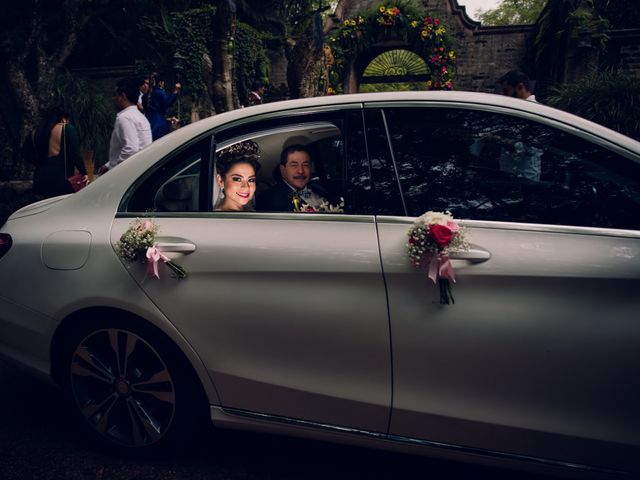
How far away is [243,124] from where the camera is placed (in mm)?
2479

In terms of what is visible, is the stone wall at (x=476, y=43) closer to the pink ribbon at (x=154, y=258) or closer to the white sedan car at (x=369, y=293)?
the white sedan car at (x=369, y=293)

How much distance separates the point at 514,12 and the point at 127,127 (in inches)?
2154

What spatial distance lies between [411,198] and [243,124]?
832 millimetres

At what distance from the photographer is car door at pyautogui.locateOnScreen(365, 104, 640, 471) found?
76.5 inches

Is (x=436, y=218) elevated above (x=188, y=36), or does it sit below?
below

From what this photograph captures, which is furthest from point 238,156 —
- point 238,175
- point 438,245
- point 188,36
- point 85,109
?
point 188,36

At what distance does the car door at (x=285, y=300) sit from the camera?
2.16 metres

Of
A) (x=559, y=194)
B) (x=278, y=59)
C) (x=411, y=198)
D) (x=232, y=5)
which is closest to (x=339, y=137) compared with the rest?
(x=411, y=198)

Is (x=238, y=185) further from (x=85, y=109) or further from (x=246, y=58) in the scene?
(x=246, y=58)

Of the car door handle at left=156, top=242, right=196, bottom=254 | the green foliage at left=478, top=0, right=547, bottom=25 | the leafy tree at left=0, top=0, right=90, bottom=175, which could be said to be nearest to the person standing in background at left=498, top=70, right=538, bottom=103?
the car door handle at left=156, top=242, right=196, bottom=254

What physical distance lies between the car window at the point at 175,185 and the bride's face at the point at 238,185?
0.38 ft

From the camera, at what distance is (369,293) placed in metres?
2.13

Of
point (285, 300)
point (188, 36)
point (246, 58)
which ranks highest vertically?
point (188, 36)

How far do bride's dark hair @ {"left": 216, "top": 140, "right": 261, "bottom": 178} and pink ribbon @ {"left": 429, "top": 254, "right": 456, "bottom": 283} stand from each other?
0.99 metres
